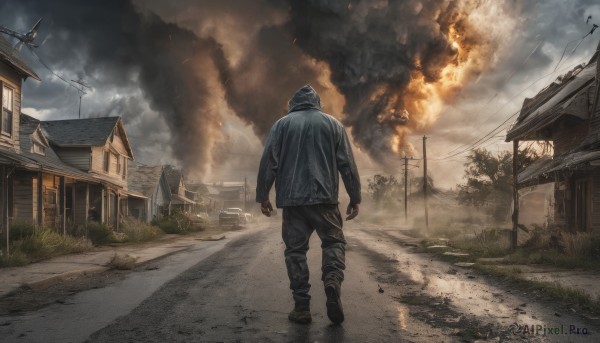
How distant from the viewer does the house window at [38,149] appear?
2044 cm

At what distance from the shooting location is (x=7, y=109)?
1535 cm

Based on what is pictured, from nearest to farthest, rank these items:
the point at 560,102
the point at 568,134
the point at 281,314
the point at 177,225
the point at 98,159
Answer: the point at 281,314 < the point at 560,102 < the point at 568,134 < the point at 98,159 < the point at 177,225

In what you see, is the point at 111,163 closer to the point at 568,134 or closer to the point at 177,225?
the point at 177,225

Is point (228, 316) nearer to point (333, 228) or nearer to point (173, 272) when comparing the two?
point (333, 228)

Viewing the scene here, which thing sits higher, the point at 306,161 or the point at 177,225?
the point at 306,161

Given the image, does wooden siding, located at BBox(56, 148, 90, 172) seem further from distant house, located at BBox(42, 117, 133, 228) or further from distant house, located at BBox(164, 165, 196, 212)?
distant house, located at BBox(164, 165, 196, 212)

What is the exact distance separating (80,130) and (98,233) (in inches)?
350

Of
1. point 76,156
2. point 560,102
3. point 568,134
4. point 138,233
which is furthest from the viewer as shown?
point 76,156

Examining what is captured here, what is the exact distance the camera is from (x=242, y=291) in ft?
18.6

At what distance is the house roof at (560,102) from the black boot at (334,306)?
12.2 m

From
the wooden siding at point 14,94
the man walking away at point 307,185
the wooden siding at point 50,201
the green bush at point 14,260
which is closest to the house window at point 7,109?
the wooden siding at point 14,94

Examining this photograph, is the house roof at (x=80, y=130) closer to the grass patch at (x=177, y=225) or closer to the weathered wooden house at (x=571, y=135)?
the grass patch at (x=177, y=225)

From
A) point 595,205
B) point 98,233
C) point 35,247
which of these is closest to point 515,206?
point 595,205

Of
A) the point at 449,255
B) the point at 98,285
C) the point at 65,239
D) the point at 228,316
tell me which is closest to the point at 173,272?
the point at 98,285
